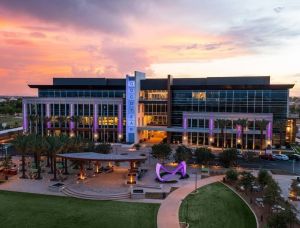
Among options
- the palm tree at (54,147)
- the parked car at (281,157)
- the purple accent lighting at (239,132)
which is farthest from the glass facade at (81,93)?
the parked car at (281,157)

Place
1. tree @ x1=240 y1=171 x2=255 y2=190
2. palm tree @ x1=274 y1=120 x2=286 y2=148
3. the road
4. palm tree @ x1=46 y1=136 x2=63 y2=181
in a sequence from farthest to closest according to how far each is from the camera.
→ palm tree @ x1=274 y1=120 x2=286 y2=148 → the road → palm tree @ x1=46 y1=136 x2=63 y2=181 → tree @ x1=240 y1=171 x2=255 y2=190

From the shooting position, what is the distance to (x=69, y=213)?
143ft

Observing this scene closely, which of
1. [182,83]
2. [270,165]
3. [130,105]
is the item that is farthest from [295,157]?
[130,105]

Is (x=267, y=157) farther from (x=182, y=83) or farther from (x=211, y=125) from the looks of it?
(x=182, y=83)

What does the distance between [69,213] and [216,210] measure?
21720 mm

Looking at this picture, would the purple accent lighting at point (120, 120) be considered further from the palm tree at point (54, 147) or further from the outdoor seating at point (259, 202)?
the outdoor seating at point (259, 202)

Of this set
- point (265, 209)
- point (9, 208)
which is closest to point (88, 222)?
point (9, 208)

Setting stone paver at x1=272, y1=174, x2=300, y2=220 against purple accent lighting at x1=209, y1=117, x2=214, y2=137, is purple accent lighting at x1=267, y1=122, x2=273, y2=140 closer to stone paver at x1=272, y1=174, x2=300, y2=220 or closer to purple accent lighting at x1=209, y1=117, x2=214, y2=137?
purple accent lighting at x1=209, y1=117, x2=214, y2=137

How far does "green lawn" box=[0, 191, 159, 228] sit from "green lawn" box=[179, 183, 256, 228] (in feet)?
18.0

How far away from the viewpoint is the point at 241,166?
73.3 m

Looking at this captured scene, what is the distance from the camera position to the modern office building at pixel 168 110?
96.5m

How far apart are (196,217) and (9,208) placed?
2786 centimetres

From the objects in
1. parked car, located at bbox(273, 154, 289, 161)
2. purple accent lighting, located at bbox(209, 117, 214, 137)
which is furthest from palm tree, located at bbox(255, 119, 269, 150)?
purple accent lighting, located at bbox(209, 117, 214, 137)

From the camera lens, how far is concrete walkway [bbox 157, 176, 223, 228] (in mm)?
40656
